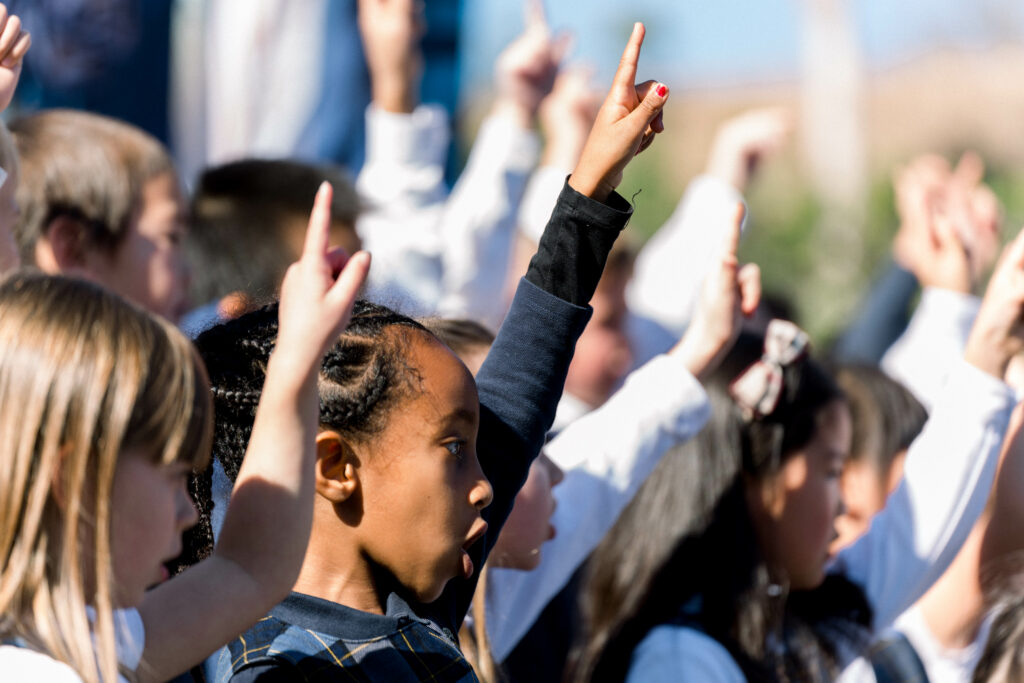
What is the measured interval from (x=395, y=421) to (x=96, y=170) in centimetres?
133

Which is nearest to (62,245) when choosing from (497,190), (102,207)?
(102,207)

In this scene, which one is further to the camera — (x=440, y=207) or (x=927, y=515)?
(x=440, y=207)

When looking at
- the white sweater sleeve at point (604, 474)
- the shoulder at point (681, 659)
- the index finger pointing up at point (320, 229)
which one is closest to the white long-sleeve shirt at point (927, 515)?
the shoulder at point (681, 659)

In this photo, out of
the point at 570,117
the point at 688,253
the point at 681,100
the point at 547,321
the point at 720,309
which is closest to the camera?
the point at 547,321

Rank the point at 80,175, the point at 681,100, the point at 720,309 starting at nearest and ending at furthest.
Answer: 1. the point at 720,309
2. the point at 80,175
3. the point at 681,100

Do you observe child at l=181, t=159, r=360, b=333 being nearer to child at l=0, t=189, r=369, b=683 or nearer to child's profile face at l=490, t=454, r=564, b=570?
child's profile face at l=490, t=454, r=564, b=570

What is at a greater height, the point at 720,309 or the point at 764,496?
the point at 720,309

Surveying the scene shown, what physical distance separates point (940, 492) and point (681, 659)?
54 centimetres

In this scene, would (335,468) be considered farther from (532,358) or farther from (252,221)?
(252,221)

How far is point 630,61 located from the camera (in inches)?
59.6

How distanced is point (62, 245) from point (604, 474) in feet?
3.65

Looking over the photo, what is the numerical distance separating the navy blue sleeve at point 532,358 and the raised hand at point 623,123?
0.18ft

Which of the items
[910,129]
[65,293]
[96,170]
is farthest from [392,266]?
[910,129]

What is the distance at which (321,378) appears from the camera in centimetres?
143
